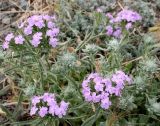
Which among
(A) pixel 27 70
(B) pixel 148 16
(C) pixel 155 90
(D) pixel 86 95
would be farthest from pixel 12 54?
(B) pixel 148 16

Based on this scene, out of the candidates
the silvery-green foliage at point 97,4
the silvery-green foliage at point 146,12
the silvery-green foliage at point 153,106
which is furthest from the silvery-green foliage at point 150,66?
the silvery-green foliage at point 97,4

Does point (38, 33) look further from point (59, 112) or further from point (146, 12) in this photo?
point (146, 12)

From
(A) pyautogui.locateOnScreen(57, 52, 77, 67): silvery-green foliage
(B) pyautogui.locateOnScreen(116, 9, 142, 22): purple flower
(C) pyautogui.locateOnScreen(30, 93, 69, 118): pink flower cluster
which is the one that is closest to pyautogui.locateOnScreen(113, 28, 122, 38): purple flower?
(B) pyautogui.locateOnScreen(116, 9, 142, 22): purple flower

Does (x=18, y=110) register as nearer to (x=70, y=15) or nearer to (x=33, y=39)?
(x=33, y=39)

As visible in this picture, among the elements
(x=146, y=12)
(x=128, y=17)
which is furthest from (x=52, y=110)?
(x=146, y=12)

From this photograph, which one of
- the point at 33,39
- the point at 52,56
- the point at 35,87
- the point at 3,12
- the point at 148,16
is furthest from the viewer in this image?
the point at 3,12
